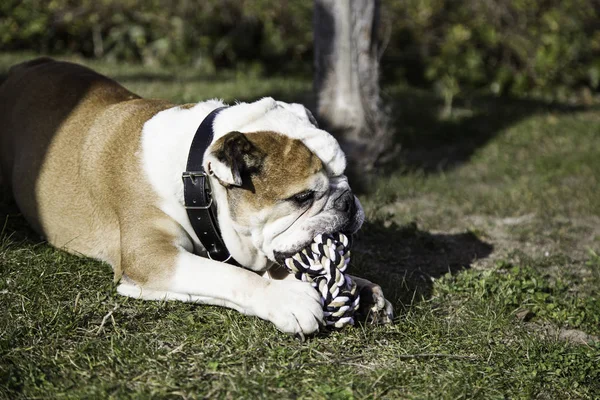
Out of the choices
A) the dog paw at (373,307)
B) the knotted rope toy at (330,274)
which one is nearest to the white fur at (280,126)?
the knotted rope toy at (330,274)

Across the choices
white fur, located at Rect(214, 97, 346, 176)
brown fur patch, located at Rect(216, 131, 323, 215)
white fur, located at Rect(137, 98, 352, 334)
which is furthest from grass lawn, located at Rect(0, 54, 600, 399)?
white fur, located at Rect(214, 97, 346, 176)

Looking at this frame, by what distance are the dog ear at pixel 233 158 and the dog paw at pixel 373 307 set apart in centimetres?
90

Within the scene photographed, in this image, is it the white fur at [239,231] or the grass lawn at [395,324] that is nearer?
the grass lawn at [395,324]

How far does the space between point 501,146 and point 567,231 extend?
8.93 feet

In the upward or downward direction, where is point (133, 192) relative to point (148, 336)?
upward

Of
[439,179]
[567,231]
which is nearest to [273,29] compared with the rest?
[439,179]

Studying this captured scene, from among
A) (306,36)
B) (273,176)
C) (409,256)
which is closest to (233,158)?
(273,176)

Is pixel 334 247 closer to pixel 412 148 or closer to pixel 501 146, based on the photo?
pixel 412 148

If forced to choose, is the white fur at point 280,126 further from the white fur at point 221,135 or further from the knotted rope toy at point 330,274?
the knotted rope toy at point 330,274

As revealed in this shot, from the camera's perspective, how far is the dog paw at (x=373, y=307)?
3.88 meters

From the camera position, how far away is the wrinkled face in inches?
145

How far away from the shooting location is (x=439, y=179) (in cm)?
745

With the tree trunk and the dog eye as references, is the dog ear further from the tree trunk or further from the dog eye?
the tree trunk

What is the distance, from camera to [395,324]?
13.0 ft
